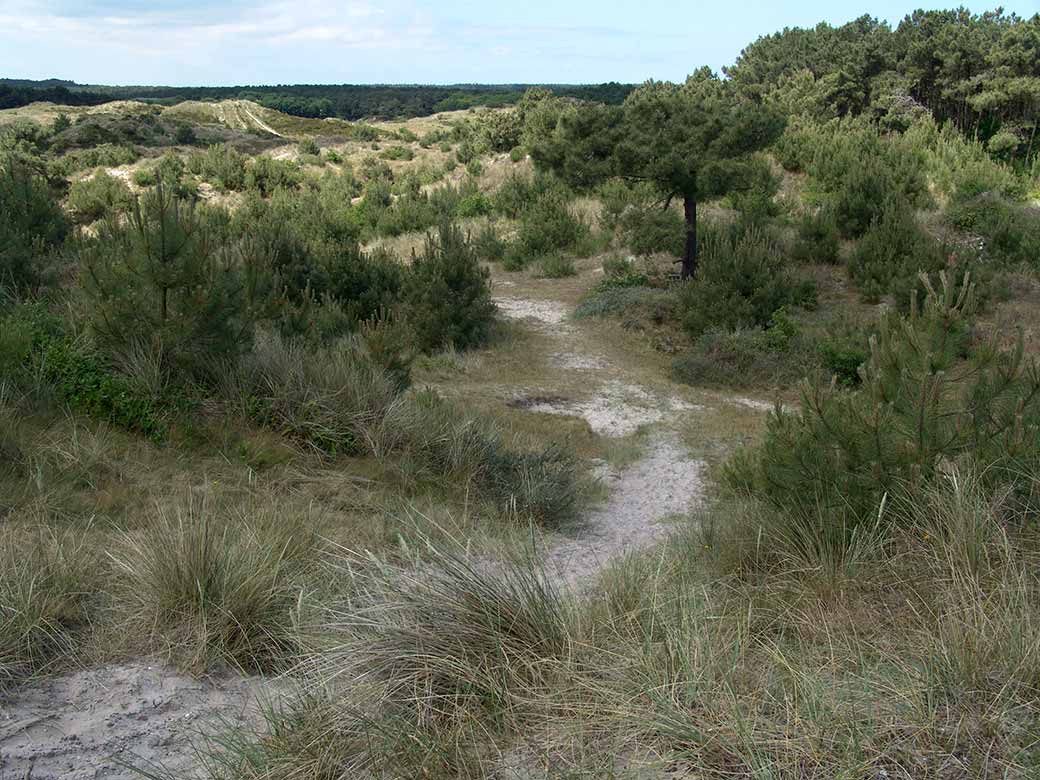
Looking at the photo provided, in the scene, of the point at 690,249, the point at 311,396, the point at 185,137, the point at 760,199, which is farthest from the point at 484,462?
the point at 185,137

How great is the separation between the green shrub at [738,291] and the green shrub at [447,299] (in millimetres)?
2861

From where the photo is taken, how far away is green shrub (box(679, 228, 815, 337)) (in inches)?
480

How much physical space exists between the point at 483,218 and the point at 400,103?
6016 centimetres

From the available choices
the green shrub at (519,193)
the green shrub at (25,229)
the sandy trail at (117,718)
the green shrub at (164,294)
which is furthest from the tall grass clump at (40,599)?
the green shrub at (519,193)

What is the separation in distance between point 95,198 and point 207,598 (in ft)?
81.0

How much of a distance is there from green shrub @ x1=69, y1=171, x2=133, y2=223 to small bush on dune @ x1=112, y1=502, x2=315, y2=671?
2280cm

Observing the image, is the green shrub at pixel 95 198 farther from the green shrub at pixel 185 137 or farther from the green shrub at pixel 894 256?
the green shrub at pixel 894 256

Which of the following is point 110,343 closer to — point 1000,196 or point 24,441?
point 24,441

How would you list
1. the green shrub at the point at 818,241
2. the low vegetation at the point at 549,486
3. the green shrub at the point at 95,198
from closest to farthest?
the low vegetation at the point at 549,486 < the green shrub at the point at 818,241 < the green shrub at the point at 95,198

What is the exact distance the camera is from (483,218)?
2198 centimetres

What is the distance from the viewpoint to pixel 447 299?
39.0 ft

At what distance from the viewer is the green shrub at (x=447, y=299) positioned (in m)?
11.6

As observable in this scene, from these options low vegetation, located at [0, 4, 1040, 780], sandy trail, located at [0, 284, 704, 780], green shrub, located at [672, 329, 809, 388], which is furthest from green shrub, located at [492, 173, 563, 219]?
sandy trail, located at [0, 284, 704, 780]

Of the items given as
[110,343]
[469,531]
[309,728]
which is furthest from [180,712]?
[110,343]
